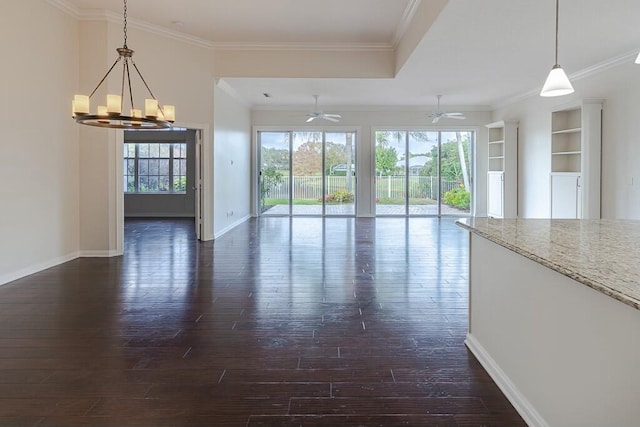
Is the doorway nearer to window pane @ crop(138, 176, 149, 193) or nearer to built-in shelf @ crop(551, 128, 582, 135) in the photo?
window pane @ crop(138, 176, 149, 193)

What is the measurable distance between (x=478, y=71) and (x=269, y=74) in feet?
11.3

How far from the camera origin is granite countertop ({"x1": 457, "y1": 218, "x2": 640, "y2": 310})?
4.43ft

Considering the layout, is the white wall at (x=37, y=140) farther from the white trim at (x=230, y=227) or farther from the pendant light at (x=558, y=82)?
the pendant light at (x=558, y=82)

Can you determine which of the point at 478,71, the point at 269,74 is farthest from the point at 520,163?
the point at 269,74

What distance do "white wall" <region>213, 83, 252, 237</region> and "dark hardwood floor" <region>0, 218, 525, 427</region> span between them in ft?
8.61

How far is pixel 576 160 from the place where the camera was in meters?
7.92

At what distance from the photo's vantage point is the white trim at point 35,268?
186 inches

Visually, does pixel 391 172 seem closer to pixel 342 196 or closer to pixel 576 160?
pixel 342 196

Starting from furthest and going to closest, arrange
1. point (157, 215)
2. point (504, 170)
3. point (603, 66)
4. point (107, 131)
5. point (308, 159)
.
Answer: point (157, 215)
point (308, 159)
point (504, 170)
point (603, 66)
point (107, 131)

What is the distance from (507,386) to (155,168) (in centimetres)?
1162

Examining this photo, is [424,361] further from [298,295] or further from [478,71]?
[478,71]

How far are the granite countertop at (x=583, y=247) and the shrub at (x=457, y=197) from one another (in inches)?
357

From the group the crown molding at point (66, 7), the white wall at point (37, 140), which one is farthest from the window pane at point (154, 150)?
the crown molding at point (66, 7)

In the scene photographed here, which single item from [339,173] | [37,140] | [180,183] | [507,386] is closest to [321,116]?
[339,173]
